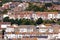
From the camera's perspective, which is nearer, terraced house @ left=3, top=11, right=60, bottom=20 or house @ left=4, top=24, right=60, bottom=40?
house @ left=4, top=24, right=60, bottom=40

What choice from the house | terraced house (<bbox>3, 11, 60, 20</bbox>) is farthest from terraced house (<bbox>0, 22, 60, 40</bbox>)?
terraced house (<bbox>3, 11, 60, 20</bbox>)

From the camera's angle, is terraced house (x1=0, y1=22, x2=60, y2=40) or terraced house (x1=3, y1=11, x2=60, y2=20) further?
terraced house (x1=3, y1=11, x2=60, y2=20)

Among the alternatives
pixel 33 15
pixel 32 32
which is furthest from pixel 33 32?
pixel 33 15

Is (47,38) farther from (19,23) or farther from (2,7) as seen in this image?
(2,7)

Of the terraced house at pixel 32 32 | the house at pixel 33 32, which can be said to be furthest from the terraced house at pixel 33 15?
the house at pixel 33 32

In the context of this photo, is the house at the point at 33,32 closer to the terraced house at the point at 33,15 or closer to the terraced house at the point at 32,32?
the terraced house at the point at 32,32

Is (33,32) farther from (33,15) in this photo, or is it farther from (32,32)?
(33,15)

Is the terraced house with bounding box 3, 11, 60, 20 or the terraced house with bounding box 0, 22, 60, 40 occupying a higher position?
the terraced house with bounding box 3, 11, 60, 20

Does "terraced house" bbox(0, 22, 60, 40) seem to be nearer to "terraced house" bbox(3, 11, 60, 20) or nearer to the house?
the house

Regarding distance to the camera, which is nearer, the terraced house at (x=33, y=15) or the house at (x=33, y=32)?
the house at (x=33, y=32)

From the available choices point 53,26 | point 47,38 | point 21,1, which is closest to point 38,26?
point 53,26

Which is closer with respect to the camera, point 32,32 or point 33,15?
point 32,32

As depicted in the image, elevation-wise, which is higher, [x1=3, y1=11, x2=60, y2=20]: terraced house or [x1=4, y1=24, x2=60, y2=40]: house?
[x1=3, y1=11, x2=60, y2=20]: terraced house
